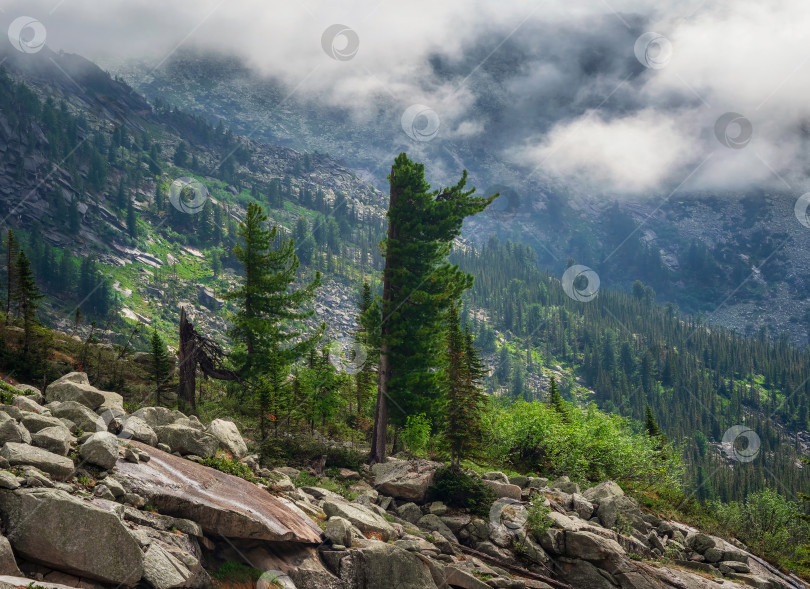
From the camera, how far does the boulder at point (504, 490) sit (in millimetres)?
24000

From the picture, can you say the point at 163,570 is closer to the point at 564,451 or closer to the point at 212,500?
the point at 212,500

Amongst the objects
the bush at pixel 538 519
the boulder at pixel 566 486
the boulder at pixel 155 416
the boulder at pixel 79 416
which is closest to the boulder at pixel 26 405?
the boulder at pixel 79 416

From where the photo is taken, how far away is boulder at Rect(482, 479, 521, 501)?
24.0 metres

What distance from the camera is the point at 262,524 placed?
47.5 feet

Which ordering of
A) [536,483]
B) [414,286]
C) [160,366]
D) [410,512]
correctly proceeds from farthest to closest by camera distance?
1. [414,286]
2. [160,366]
3. [536,483]
4. [410,512]

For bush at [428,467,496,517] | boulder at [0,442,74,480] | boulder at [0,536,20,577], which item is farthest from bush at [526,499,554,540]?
boulder at [0,536,20,577]

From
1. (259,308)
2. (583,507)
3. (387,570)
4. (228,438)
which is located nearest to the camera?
(387,570)

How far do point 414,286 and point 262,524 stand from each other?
20567 millimetres

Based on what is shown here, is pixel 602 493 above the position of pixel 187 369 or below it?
below

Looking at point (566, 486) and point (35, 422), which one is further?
point (566, 486)

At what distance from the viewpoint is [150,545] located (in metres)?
11.7

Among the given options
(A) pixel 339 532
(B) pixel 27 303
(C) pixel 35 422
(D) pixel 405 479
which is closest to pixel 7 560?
(C) pixel 35 422

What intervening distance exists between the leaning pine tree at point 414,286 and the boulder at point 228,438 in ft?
44.1

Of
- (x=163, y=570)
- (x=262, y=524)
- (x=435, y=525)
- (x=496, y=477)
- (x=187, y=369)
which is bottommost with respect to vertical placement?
(x=435, y=525)
